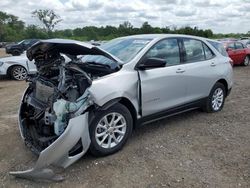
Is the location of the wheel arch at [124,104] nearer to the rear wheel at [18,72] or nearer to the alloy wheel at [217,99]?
the alloy wheel at [217,99]

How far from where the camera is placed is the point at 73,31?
59.1 m

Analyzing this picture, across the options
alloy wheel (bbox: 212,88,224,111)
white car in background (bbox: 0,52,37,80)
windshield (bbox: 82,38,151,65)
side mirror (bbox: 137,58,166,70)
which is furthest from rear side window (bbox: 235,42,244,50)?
side mirror (bbox: 137,58,166,70)

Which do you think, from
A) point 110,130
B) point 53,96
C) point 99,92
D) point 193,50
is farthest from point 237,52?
point 53,96

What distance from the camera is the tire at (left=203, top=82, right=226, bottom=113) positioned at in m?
6.05

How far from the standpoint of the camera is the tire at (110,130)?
397 cm

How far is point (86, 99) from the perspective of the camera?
370 centimetres

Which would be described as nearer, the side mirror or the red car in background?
the side mirror

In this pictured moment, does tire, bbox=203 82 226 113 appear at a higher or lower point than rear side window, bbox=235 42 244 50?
lower

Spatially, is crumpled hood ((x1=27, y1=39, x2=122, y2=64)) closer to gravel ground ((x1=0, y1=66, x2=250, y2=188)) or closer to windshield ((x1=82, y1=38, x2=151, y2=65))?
windshield ((x1=82, y1=38, x2=151, y2=65))

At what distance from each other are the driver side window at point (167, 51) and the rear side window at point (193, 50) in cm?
23

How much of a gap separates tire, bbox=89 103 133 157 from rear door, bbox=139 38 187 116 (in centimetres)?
42

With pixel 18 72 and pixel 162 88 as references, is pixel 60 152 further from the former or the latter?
pixel 18 72

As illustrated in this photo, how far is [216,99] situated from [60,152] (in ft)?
12.7

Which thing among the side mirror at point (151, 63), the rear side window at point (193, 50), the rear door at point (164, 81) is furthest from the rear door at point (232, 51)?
the side mirror at point (151, 63)
